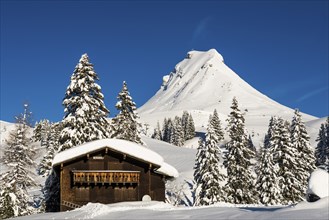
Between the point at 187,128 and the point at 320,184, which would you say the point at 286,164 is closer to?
the point at 320,184

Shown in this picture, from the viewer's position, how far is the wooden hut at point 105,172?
2933 cm

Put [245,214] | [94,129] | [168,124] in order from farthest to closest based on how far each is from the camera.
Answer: [168,124] → [94,129] → [245,214]

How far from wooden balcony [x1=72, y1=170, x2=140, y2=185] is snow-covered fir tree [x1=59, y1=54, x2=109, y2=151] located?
648 centimetres

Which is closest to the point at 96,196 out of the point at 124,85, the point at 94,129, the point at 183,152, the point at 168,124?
the point at 94,129

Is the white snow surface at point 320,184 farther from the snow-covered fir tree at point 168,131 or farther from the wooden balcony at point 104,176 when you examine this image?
the snow-covered fir tree at point 168,131

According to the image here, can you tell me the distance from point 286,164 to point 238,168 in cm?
545

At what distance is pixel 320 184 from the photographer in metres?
13.5

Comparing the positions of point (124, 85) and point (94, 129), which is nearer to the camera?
point (94, 129)

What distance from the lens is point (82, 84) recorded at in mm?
37219

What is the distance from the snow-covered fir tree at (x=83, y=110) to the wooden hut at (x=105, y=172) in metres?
5.42

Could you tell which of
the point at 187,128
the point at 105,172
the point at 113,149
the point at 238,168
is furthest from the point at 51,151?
A: the point at 187,128

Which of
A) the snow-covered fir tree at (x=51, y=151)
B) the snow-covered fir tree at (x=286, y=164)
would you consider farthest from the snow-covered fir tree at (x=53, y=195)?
the snow-covered fir tree at (x=286, y=164)

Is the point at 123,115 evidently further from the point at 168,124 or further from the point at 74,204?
the point at 168,124

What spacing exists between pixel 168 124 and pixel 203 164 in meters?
112
